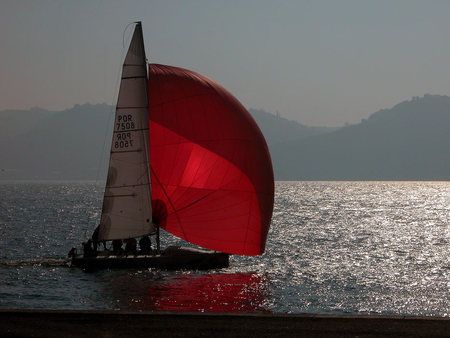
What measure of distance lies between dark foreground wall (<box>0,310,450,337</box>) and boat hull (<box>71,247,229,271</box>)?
16.5 metres

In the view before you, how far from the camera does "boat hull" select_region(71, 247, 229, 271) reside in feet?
102

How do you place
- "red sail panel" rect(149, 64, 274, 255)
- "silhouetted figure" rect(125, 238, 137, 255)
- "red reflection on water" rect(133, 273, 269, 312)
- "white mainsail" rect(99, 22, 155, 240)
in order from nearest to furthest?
"red reflection on water" rect(133, 273, 269, 312) < "red sail panel" rect(149, 64, 274, 255) < "white mainsail" rect(99, 22, 155, 240) < "silhouetted figure" rect(125, 238, 137, 255)

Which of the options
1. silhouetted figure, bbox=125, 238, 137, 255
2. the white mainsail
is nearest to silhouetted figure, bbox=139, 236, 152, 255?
silhouetted figure, bbox=125, 238, 137, 255

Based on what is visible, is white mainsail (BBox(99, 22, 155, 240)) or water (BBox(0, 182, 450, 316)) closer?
water (BBox(0, 182, 450, 316))

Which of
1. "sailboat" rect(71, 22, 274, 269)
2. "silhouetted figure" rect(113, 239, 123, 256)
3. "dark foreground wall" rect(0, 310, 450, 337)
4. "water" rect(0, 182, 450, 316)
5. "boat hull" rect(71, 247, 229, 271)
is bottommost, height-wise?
"water" rect(0, 182, 450, 316)

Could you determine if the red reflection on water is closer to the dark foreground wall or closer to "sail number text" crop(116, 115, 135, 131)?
"sail number text" crop(116, 115, 135, 131)

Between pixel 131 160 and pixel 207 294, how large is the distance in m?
7.54

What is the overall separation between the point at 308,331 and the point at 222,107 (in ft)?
59.6

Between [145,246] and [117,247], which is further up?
[145,246]

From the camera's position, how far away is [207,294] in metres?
26.6

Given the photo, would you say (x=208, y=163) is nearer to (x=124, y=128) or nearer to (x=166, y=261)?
(x=124, y=128)

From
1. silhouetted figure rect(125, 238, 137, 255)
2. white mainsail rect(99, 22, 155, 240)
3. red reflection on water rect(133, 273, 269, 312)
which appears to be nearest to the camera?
red reflection on water rect(133, 273, 269, 312)

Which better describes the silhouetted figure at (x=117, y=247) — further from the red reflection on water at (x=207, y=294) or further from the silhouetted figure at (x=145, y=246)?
the red reflection on water at (x=207, y=294)

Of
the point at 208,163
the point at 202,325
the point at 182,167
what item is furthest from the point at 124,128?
the point at 202,325
